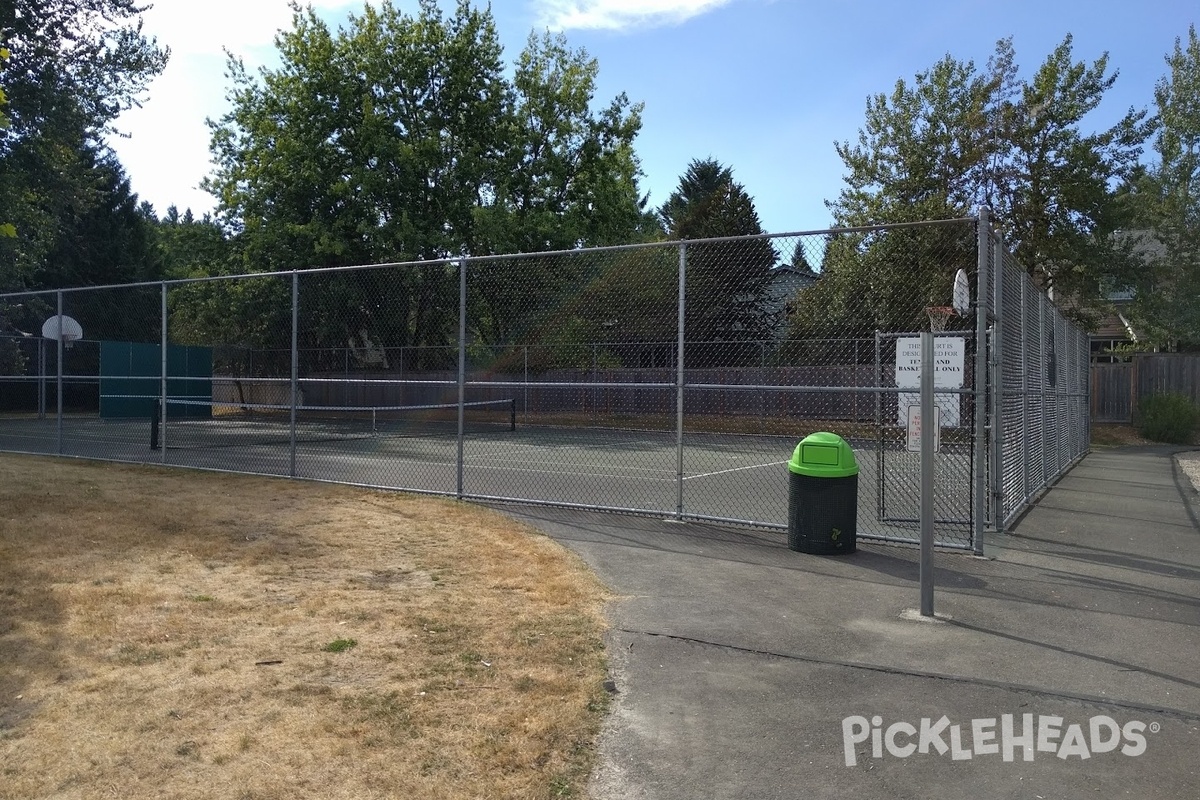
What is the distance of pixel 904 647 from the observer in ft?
16.1

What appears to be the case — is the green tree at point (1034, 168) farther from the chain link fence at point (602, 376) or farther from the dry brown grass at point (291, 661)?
the dry brown grass at point (291, 661)

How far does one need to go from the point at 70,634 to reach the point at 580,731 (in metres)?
3.05

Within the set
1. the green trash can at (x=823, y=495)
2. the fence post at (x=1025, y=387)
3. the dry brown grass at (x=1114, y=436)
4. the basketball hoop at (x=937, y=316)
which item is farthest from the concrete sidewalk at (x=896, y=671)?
the dry brown grass at (x=1114, y=436)

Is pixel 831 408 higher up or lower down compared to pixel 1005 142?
lower down

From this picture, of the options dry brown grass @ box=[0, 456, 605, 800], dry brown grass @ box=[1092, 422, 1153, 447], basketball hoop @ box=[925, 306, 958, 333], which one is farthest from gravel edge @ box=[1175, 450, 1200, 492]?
dry brown grass @ box=[0, 456, 605, 800]

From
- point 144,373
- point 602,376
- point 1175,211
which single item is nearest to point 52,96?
point 144,373

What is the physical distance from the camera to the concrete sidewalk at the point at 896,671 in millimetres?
3412

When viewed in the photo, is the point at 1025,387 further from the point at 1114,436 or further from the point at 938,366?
the point at 1114,436

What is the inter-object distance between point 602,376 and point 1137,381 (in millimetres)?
15836

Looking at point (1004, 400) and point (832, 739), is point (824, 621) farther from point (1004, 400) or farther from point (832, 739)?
point (1004, 400)

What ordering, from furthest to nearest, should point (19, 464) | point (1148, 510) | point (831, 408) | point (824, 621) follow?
point (831, 408) → point (19, 464) → point (1148, 510) → point (824, 621)

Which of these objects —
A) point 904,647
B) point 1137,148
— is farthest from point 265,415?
point 1137,148

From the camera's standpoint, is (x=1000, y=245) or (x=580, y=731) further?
(x=1000, y=245)

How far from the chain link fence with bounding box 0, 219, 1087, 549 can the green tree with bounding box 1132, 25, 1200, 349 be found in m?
11.2
